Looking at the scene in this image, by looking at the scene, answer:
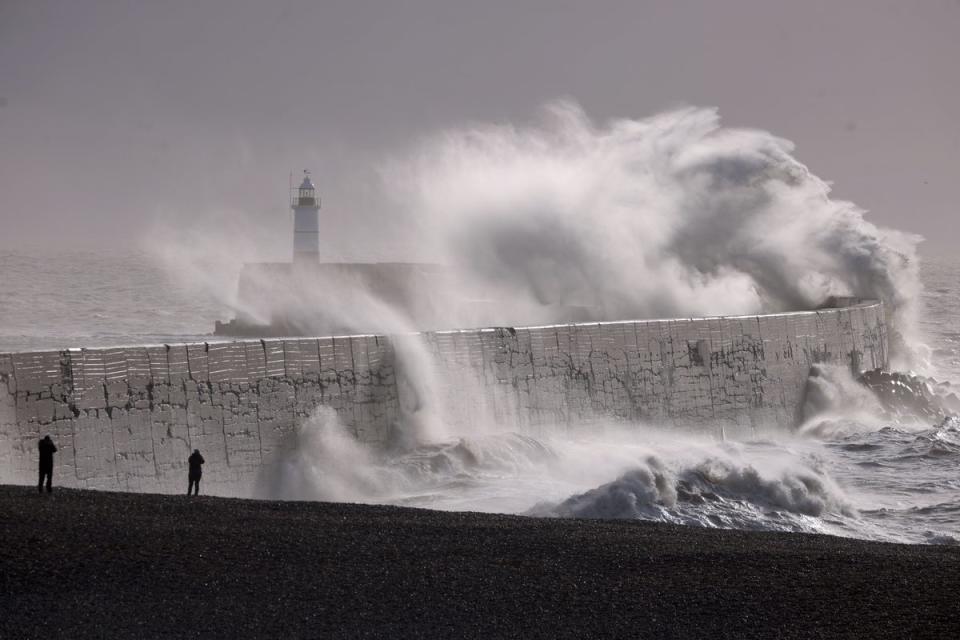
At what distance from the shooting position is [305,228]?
39.1m

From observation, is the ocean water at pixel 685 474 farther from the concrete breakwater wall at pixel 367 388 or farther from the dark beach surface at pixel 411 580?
the dark beach surface at pixel 411 580

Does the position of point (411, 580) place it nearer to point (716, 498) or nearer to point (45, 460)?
point (45, 460)

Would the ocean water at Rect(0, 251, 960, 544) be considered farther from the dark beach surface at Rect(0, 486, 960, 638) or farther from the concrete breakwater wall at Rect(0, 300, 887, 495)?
the dark beach surface at Rect(0, 486, 960, 638)

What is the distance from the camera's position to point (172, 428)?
38.3ft

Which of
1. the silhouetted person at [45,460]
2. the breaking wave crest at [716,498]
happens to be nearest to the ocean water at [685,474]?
the breaking wave crest at [716,498]

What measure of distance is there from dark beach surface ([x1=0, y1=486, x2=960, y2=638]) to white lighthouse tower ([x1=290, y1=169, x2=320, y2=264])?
99.2ft

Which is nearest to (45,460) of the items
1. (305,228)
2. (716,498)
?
(716,498)

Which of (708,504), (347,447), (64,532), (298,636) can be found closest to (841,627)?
(298,636)

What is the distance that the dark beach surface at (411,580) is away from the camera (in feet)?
21.1

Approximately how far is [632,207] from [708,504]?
54.4 feet

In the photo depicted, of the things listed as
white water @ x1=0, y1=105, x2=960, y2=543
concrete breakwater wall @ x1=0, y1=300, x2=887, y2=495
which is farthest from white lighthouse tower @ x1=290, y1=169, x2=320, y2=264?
concrete breakwater wall @ x1=0, y1=300, x2=887, y2=495

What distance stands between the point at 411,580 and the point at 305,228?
107 ft

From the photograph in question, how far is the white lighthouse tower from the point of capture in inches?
1535

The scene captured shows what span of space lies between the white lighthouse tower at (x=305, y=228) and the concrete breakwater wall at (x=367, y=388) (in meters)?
20.1
